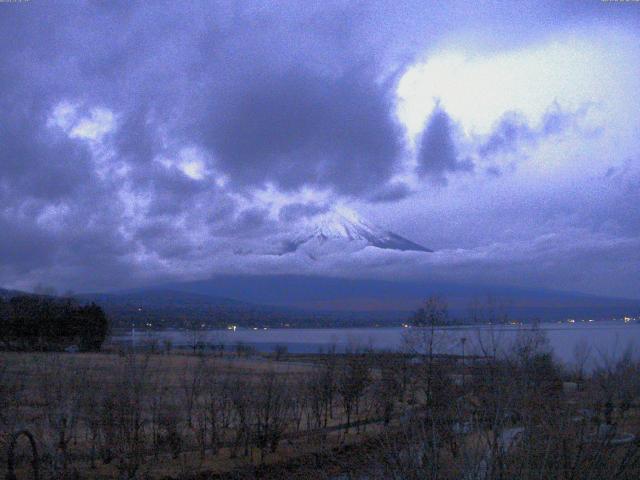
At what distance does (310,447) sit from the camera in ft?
72.1

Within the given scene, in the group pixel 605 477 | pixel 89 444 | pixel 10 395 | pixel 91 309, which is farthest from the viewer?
pixel 91 309

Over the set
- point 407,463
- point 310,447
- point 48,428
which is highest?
point 407,463

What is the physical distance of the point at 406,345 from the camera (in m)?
27.4

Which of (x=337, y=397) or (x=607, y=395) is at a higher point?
(x=607, y=395)

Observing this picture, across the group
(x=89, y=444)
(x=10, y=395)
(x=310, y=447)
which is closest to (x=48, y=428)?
(x=10, y=395)

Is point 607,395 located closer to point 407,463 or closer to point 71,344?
point 407,463

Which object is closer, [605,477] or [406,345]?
[605,477]

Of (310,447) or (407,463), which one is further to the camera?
(310,447)

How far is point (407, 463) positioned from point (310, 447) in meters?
16.0

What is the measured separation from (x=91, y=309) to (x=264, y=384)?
52.5 meters

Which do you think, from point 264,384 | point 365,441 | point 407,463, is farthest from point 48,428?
point 407,463

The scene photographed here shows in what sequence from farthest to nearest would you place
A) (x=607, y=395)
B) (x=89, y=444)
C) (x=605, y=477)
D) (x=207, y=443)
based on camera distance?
(x=207, y=443) → (x=89, y=444) → (x=607, y=395) → (x=605, y=477)

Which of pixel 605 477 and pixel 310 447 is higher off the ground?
pixel 605 477

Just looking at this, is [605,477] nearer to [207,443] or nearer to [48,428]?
[48,428]
